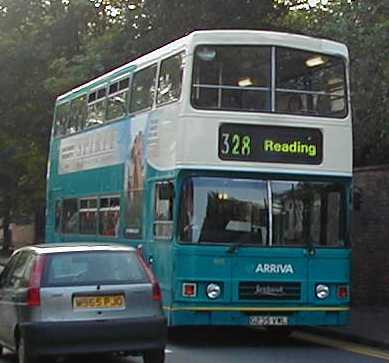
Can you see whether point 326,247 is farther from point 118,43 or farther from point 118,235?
point 118,43

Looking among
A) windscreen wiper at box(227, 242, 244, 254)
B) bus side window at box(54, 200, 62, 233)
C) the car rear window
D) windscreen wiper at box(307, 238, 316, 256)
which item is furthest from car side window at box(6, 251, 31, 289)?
bus side window at box(54, 200, 62, 233)

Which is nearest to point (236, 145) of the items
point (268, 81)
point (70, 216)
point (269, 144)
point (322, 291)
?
point (269, 144)

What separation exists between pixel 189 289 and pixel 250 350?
126cm

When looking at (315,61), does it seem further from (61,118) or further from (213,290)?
(61,118)

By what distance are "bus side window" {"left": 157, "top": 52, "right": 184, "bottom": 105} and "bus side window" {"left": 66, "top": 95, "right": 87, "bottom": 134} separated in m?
4.96

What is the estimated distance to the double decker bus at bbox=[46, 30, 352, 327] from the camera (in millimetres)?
14477

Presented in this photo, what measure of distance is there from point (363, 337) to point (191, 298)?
2859 mm

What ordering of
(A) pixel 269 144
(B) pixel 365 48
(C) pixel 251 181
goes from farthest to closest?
(B) pixel 365 48 → (A) pixel 269 144 → (C) pixel 251 181

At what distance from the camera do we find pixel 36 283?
1122 cm

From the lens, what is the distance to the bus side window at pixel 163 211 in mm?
14727

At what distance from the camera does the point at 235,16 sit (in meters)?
25.8

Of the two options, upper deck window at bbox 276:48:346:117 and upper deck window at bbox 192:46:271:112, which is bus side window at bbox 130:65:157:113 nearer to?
upper deck window at bbox 192:46:271:112

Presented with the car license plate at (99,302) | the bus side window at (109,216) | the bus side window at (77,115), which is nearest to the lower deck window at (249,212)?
the bus side window at (109,216)

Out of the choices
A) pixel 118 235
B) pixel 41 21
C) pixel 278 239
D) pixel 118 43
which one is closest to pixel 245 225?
pixel 278 239
